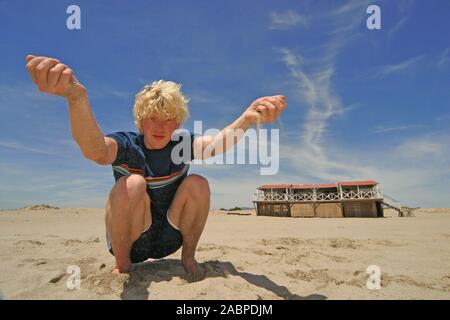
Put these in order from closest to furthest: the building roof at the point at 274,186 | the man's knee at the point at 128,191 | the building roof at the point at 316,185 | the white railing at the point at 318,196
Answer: the man's knee at the point at 128,191, the white railing at the point at 318,196, the building roof at the point at 316,185, the building roof at the point at 274,186

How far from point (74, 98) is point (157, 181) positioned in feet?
3.58

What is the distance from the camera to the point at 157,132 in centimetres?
268

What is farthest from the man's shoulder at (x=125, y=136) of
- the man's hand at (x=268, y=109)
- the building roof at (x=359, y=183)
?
the building roof at (x=359, y=183)

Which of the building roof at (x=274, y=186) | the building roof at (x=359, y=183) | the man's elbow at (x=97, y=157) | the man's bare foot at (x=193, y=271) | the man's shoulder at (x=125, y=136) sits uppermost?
the building roof at (x=359, y=183)

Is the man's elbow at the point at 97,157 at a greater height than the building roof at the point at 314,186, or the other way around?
the building roof at the point at 314,186

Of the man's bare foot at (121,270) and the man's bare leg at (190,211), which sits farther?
the man's bare leg at (190,211)

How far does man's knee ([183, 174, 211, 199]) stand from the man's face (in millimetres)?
394

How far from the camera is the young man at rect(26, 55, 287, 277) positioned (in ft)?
7.64

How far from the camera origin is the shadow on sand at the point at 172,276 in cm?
215

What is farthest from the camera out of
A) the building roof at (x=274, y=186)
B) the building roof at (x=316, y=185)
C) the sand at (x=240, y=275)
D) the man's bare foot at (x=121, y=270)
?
the building roof at (x=274, y=186)

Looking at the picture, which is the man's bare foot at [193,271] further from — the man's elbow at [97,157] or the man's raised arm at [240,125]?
the man's elbow at [97,157]

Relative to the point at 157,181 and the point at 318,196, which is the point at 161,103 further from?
the point at 318,196

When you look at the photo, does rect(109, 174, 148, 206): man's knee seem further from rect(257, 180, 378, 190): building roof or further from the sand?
rect(257, 180, 378, 190): building roof

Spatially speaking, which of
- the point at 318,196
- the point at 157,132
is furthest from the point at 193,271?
the point at 318,196
